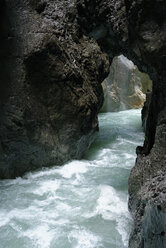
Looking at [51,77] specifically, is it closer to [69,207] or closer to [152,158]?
[69,207]

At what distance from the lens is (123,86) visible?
22078 mm

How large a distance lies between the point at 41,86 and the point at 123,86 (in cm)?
1702

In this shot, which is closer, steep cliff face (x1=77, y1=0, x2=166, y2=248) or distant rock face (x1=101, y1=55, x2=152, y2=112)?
steep cliff face (x1=77, y1=0, x2=166, y2=248)

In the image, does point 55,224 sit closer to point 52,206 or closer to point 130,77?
point 52,206

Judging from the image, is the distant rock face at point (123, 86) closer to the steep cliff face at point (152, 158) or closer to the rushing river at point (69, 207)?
the rushing river at point (69, 207)

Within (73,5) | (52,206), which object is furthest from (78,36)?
(52,206)

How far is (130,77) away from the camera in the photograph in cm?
2214

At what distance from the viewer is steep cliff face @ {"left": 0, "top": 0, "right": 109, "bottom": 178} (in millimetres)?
5664

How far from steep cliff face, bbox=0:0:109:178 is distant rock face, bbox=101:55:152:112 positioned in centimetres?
1381

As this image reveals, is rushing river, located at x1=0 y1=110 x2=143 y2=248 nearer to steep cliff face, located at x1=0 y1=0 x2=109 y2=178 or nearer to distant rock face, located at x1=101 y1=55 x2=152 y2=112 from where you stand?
steep cliff face, located at x1=0 y1=0 x2=109 y2=178

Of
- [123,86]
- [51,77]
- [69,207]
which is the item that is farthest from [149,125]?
[123,86]

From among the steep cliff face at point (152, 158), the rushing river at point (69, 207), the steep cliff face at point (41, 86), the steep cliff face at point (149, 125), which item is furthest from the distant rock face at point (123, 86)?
the steep cliff face at point (152, 158)

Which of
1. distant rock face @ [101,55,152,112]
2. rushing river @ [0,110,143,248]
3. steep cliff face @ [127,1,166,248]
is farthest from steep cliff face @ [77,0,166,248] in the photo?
distant rock face @ [101,55,152,112]

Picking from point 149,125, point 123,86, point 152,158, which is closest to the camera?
point 152,158
